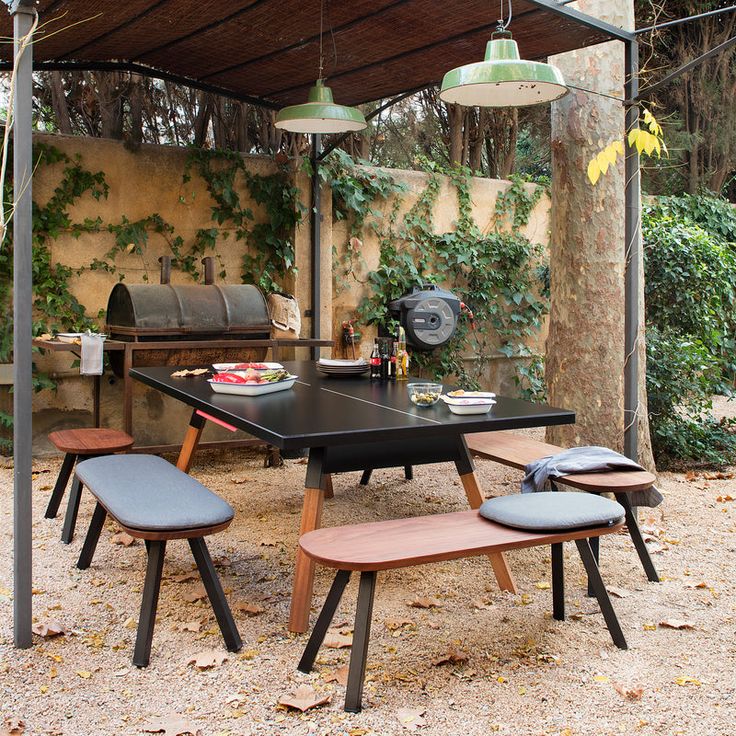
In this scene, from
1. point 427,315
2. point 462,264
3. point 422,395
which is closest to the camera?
point 422,395

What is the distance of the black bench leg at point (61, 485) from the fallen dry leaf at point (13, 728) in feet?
7.65

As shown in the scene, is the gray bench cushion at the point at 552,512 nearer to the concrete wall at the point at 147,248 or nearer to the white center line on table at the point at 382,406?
the white center line on table at the point at 382,406

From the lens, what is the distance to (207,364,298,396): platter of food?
4.46 m

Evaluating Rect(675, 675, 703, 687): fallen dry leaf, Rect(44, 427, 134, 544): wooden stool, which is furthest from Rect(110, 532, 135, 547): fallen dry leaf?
Rect(675, 675, 703, 687): fallen dry leaf

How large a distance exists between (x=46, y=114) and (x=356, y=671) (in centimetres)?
663

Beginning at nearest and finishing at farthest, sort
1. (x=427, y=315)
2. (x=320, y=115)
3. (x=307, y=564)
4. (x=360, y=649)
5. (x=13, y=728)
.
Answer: (x=13, y=728)
(x=360, y=649)
(x=307, y=564)
(x=320, y=115)
(x=427, y=315)

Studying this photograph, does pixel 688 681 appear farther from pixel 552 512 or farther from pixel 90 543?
pixel 90 543

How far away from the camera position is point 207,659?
322 cm

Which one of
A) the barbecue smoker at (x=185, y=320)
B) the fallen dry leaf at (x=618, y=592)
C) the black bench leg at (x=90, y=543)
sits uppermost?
the barbecue smoker at (x=185, y=320)

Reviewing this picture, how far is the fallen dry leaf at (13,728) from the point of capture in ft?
8.79

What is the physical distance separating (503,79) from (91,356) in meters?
3.57

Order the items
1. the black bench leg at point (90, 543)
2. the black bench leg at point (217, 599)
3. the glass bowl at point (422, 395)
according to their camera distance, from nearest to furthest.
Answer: the black bench leg at point (217, 599) → the glass bowl at point (422, 395) → the black bench leg at point (90, 543)

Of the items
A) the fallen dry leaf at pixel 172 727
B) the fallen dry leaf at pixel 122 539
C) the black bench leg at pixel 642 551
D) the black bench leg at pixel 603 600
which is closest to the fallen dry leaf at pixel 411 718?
the fallen dry leaf at pixel 172 727

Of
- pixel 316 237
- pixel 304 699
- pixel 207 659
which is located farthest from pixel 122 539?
pixel 316 237
